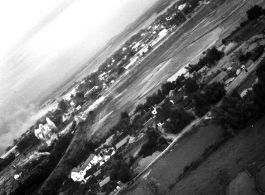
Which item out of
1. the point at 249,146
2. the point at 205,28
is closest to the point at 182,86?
the point at 249,146

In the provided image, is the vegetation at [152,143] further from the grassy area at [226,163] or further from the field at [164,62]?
the field at [164,62]

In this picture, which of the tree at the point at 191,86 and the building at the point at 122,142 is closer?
the tree at the point at 191,86

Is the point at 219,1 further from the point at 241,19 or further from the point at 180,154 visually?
the point at 180,154

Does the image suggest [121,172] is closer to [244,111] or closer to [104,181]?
[104,181]

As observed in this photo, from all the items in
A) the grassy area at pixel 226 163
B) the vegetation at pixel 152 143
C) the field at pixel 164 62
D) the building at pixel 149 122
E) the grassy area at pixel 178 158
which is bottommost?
the grassy area at pixel 226 163

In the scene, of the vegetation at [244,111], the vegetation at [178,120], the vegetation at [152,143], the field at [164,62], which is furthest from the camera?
the field at [164,62]

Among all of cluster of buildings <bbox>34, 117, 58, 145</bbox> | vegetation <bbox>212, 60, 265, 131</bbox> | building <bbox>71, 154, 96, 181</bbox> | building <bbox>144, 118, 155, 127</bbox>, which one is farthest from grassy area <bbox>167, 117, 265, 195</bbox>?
cluster of buildings <bbox>34, 117, 58, 145</bbox>

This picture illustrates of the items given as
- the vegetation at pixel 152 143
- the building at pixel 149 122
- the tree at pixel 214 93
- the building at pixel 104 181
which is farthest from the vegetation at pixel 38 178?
the tree at pixel 214 93

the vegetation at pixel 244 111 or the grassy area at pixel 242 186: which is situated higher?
the vegetation at pixel 244 111

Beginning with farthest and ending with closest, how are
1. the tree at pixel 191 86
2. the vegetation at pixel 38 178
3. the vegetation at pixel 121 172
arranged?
the vegetation at pixel 38 178 → the tree at pixel 191 86 → the vegetation at pixel 121 172
